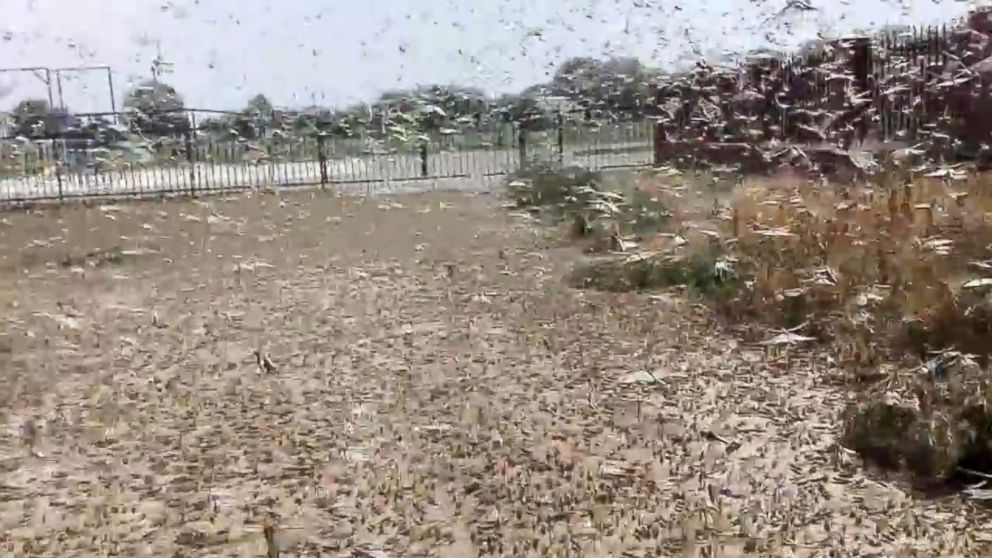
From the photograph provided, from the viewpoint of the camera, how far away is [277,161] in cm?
1392

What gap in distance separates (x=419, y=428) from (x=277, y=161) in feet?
35.8

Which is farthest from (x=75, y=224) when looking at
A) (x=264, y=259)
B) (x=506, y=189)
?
(x=506, y=189)

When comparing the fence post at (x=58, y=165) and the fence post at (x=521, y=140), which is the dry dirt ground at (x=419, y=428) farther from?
the fence post at (x=521, y=140)

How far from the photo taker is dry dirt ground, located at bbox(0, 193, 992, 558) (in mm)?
2727

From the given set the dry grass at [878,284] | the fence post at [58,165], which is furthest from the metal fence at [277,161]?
the dry grass at [878,284]

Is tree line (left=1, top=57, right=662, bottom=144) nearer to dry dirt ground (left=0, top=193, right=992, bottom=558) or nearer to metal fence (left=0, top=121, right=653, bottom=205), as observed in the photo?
metal fence (left=0, top=121, right=653, bottom=205)

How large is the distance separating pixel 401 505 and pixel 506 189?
833 centimetres

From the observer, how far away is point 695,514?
2.78 meters

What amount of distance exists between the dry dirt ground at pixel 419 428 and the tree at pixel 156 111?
6.70 m

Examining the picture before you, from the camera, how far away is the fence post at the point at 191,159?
12648 millimetres

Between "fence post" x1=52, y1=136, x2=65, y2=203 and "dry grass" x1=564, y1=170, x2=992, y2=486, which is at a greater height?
"fence post" x1=52, y1=136, x2=65, y2=203

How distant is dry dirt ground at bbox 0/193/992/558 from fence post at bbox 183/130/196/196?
608 centimetres

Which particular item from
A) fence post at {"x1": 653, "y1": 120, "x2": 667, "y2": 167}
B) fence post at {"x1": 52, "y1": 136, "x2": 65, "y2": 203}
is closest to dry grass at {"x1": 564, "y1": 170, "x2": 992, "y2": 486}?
fence post at {"x1": 653, "y1": 120, "x2": 667, "y2": 167}

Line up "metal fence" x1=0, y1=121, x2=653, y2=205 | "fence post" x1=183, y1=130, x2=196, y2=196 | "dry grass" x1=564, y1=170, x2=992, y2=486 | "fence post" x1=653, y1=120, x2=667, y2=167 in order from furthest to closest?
"fence post" x1=183, y1=130, x2=196, y2=196
"metal fence" x1=0, y1=121, x2=653, y2=205
"fence post" x1=653, y1=120, x2=667, y2=167
"dry grass" x1=564, y1=170, x2=992, y2=486
